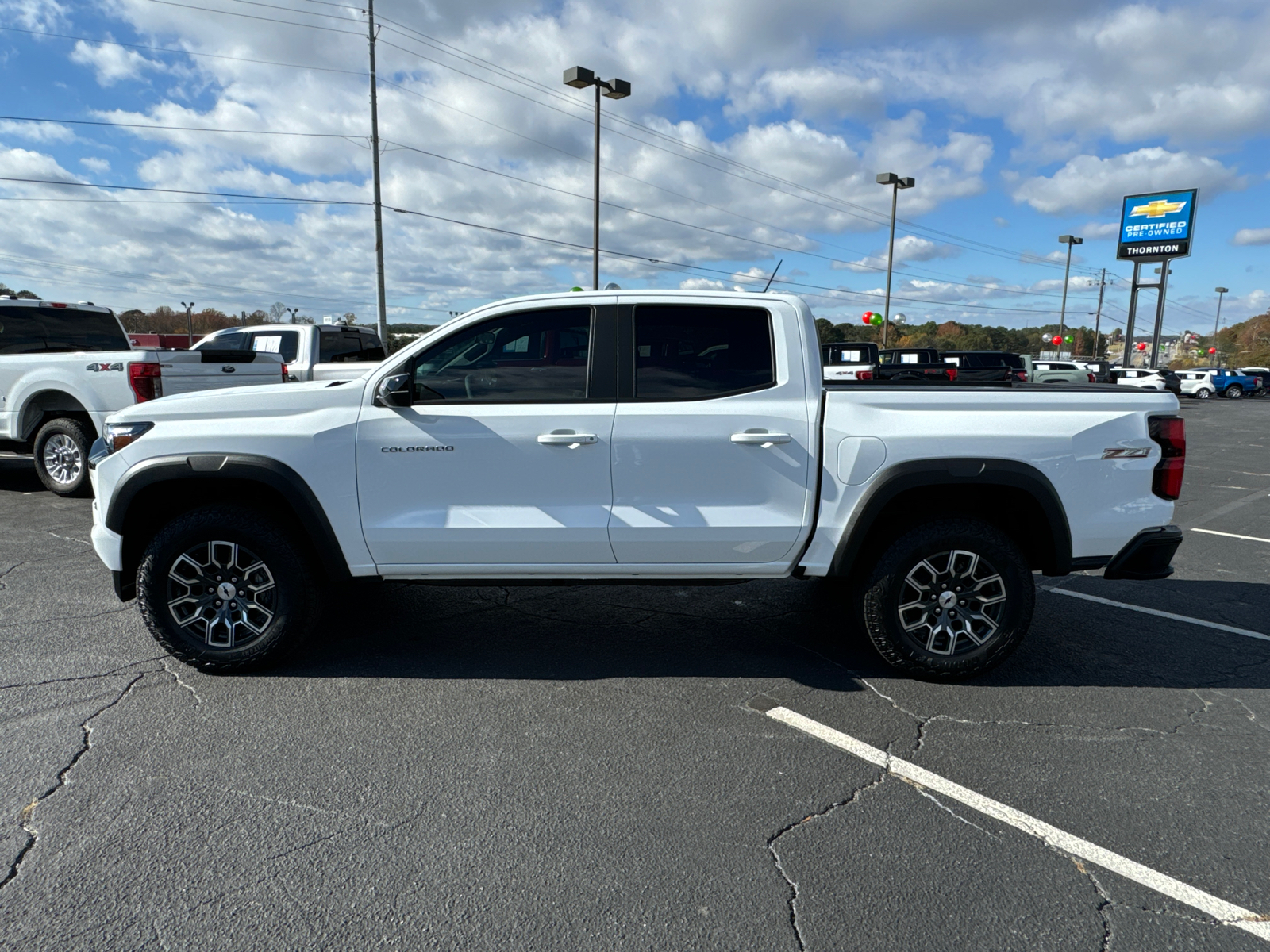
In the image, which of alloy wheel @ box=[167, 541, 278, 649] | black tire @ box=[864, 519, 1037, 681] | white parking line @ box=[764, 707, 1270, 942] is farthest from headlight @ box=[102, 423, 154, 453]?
black tire @ box=[864, 519, 1037, 681]

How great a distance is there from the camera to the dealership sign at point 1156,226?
43.6m

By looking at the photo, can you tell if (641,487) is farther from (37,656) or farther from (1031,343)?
(1031,343)

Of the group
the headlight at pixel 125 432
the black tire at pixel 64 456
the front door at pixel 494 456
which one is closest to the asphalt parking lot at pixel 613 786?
the front door at pixel 494 456

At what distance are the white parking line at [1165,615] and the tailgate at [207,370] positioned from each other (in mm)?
6993

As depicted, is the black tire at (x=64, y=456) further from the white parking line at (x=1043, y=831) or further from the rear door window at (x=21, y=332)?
the white parking line at (x=1043, y=831)

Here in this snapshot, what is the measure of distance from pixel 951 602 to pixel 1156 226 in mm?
50463

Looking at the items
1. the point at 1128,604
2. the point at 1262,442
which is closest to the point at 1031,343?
the point at 1262,442

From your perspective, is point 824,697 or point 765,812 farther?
point 824,697

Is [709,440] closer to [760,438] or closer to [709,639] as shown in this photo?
[760,438]

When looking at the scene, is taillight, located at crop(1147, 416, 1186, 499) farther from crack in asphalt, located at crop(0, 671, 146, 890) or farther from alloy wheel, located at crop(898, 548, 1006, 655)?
crack in asphalt, located at crop(0, 671, 146, 890)

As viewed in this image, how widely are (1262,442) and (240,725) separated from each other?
20.3 m

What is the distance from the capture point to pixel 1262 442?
17297 mm

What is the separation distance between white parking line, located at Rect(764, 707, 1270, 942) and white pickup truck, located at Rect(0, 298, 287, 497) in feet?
21.9

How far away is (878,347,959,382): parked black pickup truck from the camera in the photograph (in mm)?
19969
